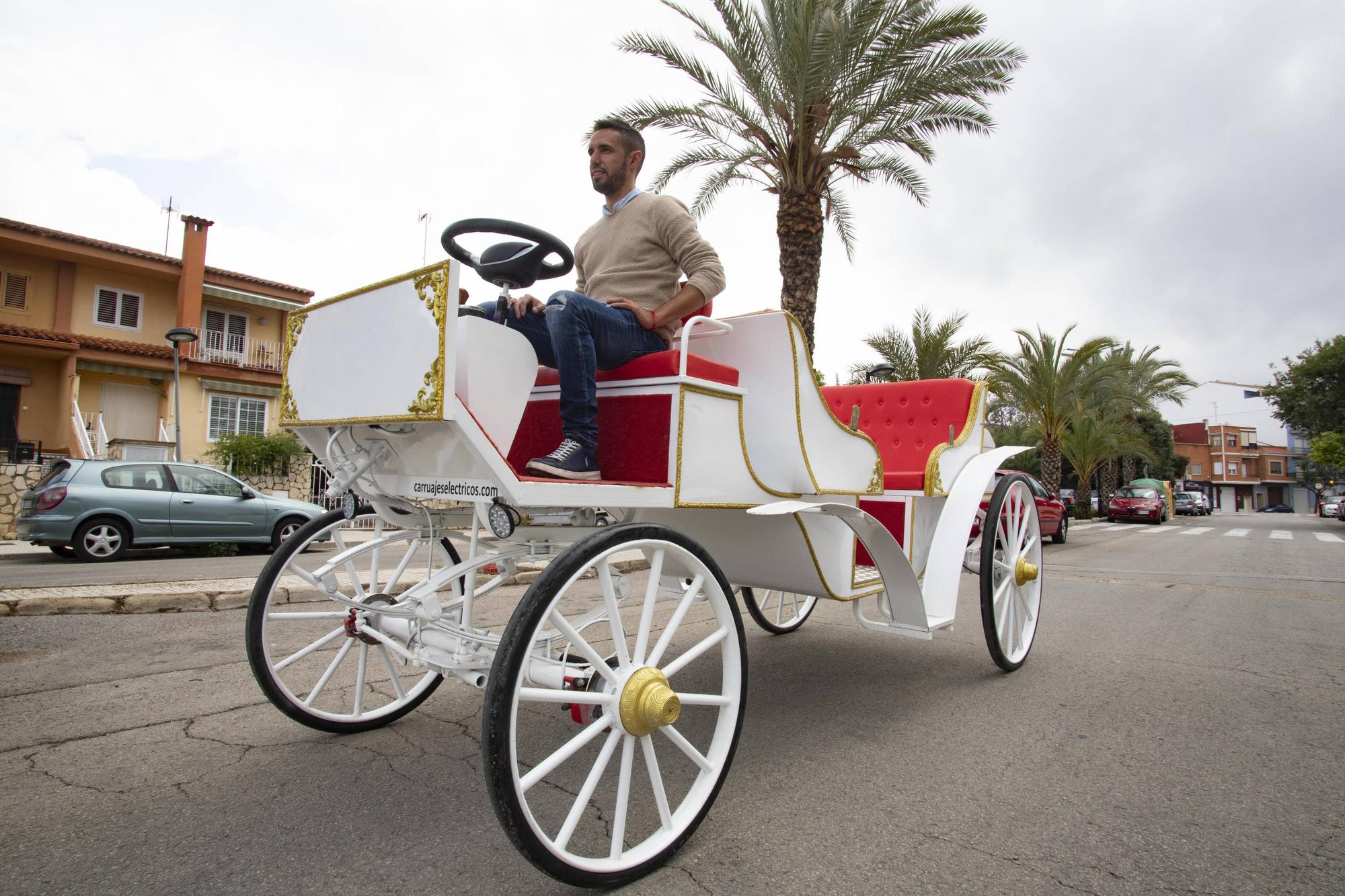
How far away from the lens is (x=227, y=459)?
16.8m

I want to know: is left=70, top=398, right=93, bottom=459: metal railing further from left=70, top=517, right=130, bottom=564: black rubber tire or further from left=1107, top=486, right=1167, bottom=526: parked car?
left=1107, top=486, right=1167, bottom=526: parked car

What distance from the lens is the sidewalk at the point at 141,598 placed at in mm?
5105

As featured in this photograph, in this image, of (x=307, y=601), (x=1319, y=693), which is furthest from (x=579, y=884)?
(x=307, y=601)

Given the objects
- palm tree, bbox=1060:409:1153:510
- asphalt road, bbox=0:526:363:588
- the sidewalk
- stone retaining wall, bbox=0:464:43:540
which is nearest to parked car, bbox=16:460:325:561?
asphalt road, bbox=0:526:363:588

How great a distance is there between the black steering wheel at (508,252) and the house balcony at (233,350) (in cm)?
2079

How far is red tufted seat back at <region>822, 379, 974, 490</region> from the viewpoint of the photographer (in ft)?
15.4

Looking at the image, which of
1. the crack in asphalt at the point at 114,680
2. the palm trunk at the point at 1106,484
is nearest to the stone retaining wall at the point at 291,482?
the crack in asphalt at the point at 114,680

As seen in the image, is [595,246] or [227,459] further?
[227,459]

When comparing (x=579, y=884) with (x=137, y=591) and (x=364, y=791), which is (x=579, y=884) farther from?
(x=137, y=591)

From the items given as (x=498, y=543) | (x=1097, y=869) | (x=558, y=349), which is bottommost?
(x=1097, y=869)

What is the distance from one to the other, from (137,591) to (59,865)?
420cm

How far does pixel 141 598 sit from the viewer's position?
17.8ft

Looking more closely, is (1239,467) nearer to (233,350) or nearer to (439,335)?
(233,350)

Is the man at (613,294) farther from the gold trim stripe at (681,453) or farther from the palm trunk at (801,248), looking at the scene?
the palm trunk at (801,248)
